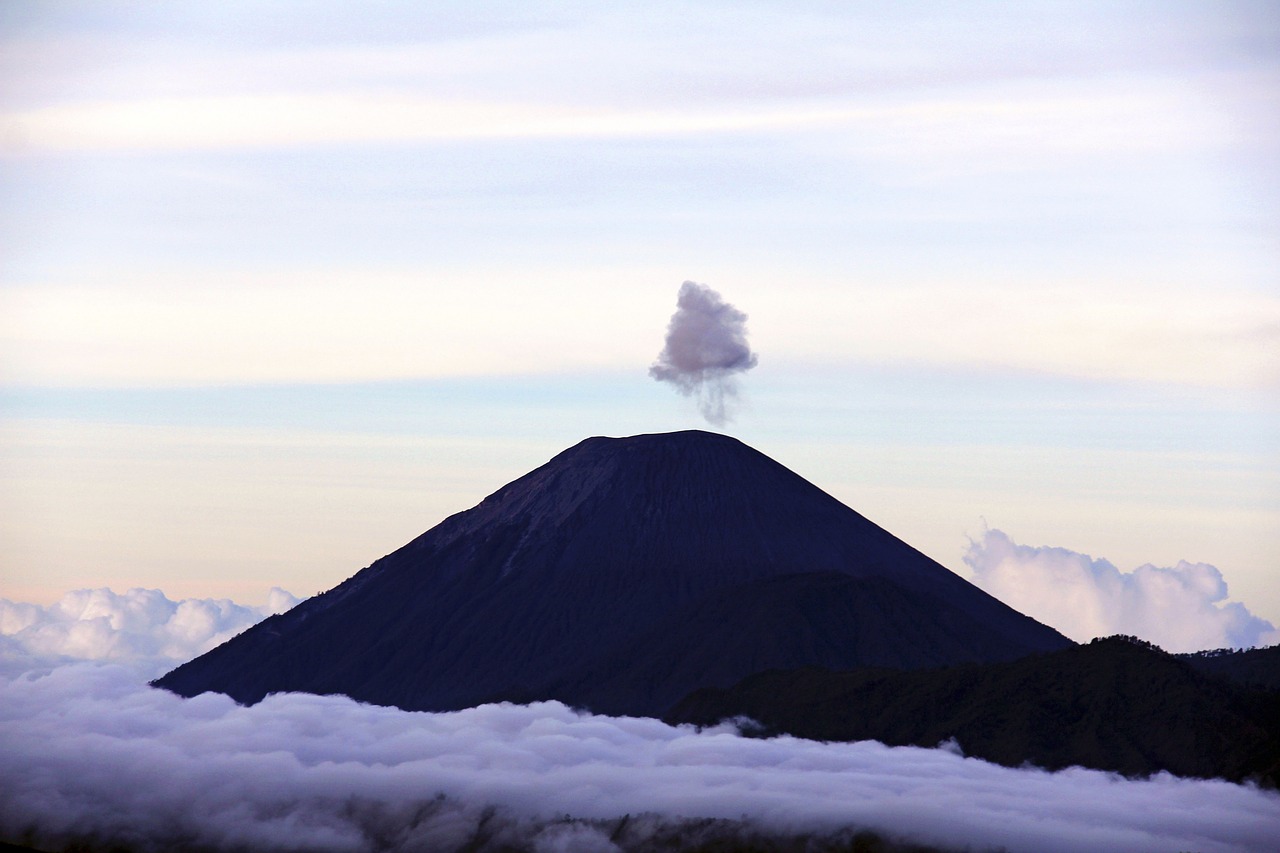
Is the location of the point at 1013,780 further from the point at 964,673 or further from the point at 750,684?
the point at 750,684

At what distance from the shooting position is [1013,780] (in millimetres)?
167625

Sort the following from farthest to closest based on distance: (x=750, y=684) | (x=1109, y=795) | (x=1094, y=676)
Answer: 1. (x=750, y=684)
2. (x=1094, y=676)
3. (x=1109, y=795)

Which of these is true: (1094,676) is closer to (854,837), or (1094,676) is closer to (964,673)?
(964,673)

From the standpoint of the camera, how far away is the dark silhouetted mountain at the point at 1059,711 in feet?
527

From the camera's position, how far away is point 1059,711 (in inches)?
6737

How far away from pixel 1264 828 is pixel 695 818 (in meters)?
67.9

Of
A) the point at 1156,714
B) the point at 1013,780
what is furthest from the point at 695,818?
the point at 1156,714

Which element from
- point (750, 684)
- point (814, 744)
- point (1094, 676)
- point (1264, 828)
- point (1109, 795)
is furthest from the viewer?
point (750, 684)

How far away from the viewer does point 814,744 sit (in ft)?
608

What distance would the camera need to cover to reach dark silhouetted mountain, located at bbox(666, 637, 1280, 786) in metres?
161

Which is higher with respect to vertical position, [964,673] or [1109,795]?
[964,673]

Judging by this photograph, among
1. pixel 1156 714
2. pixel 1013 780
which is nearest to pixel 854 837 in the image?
pixel 1013 780

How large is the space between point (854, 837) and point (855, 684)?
15809 mm

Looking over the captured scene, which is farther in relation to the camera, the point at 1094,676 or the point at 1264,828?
the point at 1094,676
